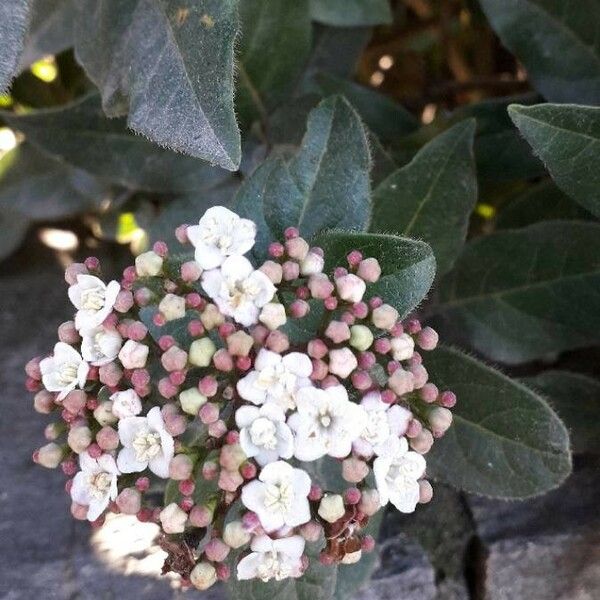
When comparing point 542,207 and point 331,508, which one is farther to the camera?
point 542,207

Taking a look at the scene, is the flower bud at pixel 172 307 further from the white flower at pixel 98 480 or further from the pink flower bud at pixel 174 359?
the white flower at pixel 98 480

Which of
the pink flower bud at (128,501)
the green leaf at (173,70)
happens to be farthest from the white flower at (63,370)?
the green leaf at (173,70)

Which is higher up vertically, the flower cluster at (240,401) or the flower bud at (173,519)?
the flower cluster at (240,401)

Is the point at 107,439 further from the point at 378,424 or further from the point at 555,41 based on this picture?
the point at 555,41

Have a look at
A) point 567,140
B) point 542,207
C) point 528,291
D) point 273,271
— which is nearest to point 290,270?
point 273,271

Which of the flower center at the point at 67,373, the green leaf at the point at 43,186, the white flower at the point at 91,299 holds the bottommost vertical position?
the green leaf at the point at 43,186

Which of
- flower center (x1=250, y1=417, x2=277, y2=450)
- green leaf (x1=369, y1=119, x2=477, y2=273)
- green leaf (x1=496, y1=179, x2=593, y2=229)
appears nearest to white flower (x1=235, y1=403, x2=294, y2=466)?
flower center (x1=250, y1=417, x2=277, y2=450)
